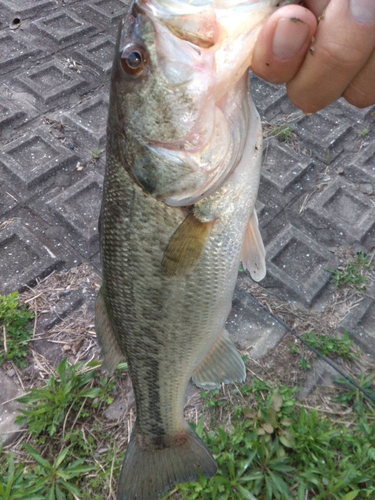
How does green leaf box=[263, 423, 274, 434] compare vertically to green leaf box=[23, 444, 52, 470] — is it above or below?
above

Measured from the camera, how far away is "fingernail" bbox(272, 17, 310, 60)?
3.58 feet

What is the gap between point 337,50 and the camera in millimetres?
1127

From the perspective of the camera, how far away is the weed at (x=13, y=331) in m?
2.43

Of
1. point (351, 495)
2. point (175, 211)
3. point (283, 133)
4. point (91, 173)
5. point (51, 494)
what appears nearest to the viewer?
point (175, 211)

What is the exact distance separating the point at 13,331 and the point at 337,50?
6.86 feet

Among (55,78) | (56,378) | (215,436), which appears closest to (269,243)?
(215,436)

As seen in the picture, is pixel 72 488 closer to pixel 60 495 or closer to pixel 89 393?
pixel 60 495

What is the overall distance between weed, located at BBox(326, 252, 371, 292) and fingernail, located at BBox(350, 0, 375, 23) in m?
1.83

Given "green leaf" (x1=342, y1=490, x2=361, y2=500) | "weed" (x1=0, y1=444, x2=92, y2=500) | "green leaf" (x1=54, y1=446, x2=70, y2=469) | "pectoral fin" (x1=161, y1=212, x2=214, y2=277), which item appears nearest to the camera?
"pectoral fin" (x1=161, y1=212, x2=214, y2=277)

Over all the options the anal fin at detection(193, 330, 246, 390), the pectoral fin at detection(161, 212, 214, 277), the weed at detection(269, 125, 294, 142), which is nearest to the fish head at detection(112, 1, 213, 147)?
the pectoral fin at detection(161, 212, 214, 277)

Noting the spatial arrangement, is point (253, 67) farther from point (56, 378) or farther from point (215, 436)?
point (56, 378)

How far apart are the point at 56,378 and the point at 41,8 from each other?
135 inches

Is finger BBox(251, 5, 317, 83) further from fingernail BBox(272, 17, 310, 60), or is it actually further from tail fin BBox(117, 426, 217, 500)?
tail fin BBox(117, 426, 217, 500)

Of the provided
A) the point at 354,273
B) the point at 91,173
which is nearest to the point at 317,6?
the point at 354,273
